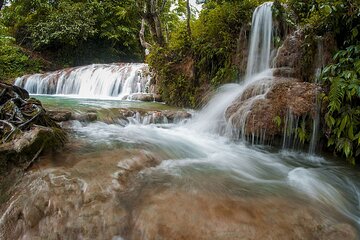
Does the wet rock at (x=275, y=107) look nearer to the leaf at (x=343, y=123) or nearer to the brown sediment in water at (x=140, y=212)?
the leaf at (x=343, y=123)

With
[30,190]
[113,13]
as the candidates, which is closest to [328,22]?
[30,190]

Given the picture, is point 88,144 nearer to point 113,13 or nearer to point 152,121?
point 152,121

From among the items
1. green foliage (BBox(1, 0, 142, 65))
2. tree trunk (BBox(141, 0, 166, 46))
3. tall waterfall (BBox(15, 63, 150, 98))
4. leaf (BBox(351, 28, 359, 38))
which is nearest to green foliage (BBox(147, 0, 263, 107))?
tree trunk (BBox(141, 0, 166, 46))

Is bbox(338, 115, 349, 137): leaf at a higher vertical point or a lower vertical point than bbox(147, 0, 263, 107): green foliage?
lower

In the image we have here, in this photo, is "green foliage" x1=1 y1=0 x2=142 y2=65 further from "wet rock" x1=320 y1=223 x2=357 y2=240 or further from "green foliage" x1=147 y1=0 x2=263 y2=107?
"wet rock" x1=320 y1=223 x2=357 y2=240

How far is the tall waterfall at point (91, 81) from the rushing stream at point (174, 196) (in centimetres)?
633

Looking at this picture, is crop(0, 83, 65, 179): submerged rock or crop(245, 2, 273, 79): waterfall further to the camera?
crop(245, 2, 273, 79): waterfall

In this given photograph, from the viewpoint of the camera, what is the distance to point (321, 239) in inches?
82.5

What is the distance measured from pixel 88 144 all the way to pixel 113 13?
14908mm

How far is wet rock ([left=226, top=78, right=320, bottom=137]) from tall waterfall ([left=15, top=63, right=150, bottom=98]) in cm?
595

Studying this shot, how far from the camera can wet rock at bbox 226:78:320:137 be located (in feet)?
13.7

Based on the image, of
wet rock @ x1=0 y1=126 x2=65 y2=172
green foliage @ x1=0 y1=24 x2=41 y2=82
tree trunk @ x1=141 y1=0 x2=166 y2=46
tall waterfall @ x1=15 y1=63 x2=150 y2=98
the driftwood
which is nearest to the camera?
wet rock @ x1=0 y1=126 x2=65 y2=172

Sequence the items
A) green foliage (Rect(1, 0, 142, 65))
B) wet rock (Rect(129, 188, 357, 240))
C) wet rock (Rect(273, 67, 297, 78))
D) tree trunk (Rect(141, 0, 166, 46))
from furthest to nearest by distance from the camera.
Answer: green foliage (Rect(1, 0, 142, 65)) → tree trunk (Rect(141, 0, 166, 46)) → wet rock (Rect(273, 67, 297, 78)) → wet rock (Rect(129, 188, 357, 240))

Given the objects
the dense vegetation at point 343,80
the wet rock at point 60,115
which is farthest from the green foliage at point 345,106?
the wet rock at point 60,115
